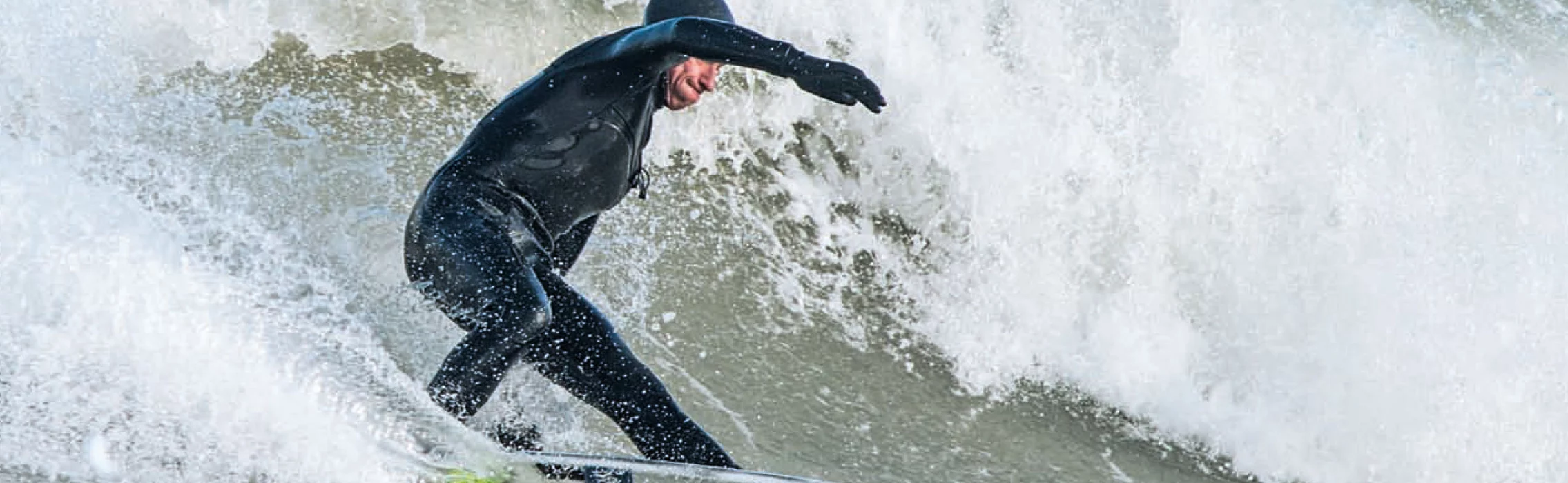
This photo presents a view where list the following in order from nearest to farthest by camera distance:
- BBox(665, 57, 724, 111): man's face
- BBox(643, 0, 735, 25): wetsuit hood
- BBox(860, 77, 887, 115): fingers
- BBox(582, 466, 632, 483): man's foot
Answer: BBox(860, 77, 887, 115): fingers
BBox(582, 466, 632, 483): man's foot
BBox(665, 57, 724, 111): man's face
BBox(643, 0, 735, 25): wetsuit hood

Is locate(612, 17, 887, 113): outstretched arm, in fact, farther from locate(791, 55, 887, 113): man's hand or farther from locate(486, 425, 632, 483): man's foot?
locate(486, 425, 632, 483): man's foot

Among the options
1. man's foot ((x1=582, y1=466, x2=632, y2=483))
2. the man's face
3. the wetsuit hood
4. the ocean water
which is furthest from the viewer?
the ocean water

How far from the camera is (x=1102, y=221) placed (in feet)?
20.6

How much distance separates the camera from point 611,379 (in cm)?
363

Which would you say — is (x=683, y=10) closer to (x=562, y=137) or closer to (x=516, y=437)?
(x=562, y=137)

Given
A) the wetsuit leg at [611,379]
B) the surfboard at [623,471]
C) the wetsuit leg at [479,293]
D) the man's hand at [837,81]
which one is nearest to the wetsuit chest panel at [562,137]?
the wetsuit leg at [479,293]

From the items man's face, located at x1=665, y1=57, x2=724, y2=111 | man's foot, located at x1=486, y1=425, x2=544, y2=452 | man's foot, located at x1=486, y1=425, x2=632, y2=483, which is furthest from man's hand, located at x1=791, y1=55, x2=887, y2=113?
man's foot, located at x1=486, y1=425, x2=544, y2=452

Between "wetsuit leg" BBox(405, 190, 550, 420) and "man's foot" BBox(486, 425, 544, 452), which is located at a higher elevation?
"wetsuit leg" BBox(405, 190, 550, 420)

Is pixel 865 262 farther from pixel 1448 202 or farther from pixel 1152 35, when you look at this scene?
pixel 1448 202

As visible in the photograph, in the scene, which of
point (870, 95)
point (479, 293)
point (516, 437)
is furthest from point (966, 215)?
point (479, 293)

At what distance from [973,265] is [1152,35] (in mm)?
1404

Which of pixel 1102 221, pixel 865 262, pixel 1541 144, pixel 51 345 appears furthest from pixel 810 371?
pixel 1541 144

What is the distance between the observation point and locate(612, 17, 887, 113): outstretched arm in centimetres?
323

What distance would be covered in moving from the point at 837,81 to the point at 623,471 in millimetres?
946
